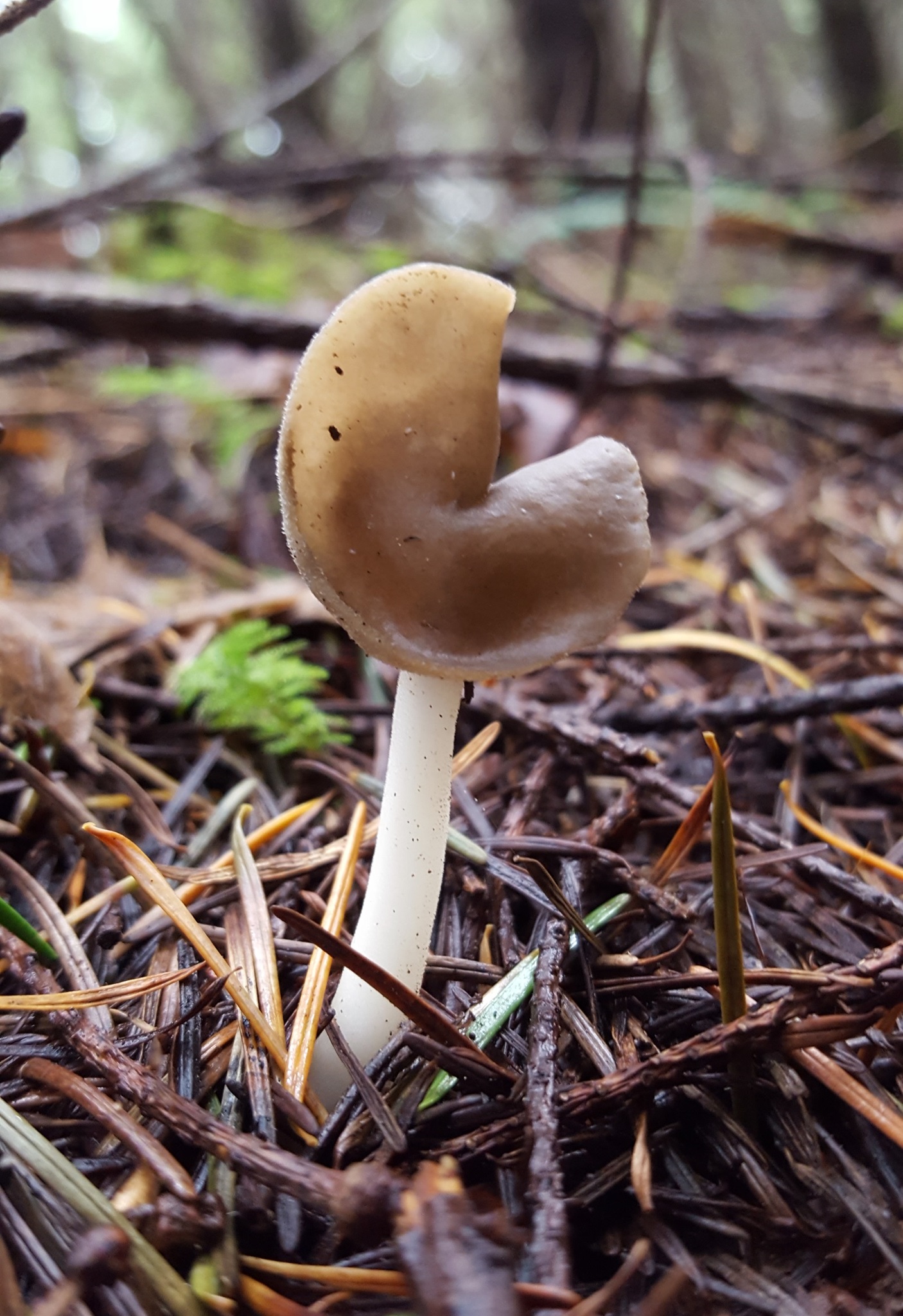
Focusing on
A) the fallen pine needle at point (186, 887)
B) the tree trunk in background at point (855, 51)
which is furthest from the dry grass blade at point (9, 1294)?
the tree trunk in background at point (855, 51)

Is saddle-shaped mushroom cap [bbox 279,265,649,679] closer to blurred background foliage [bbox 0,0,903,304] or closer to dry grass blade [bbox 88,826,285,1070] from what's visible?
dry grass blade [bbox 88,826,285,1070]

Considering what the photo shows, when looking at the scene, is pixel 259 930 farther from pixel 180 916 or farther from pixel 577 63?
pixel 577 63

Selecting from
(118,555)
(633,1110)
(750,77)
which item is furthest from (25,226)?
(750,77)

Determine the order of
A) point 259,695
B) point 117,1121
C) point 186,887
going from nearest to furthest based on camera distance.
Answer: point 117,1121, point 186,887, point 259,695

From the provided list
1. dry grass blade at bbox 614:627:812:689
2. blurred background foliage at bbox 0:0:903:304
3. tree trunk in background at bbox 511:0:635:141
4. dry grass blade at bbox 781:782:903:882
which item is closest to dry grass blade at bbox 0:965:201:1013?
dry grass blade at bbox 781:782:903:882

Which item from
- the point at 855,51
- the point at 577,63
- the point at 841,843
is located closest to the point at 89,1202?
the point at 841,843

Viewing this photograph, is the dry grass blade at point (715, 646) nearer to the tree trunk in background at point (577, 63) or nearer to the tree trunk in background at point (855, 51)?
the tree trunk in background at point (577, 63)
